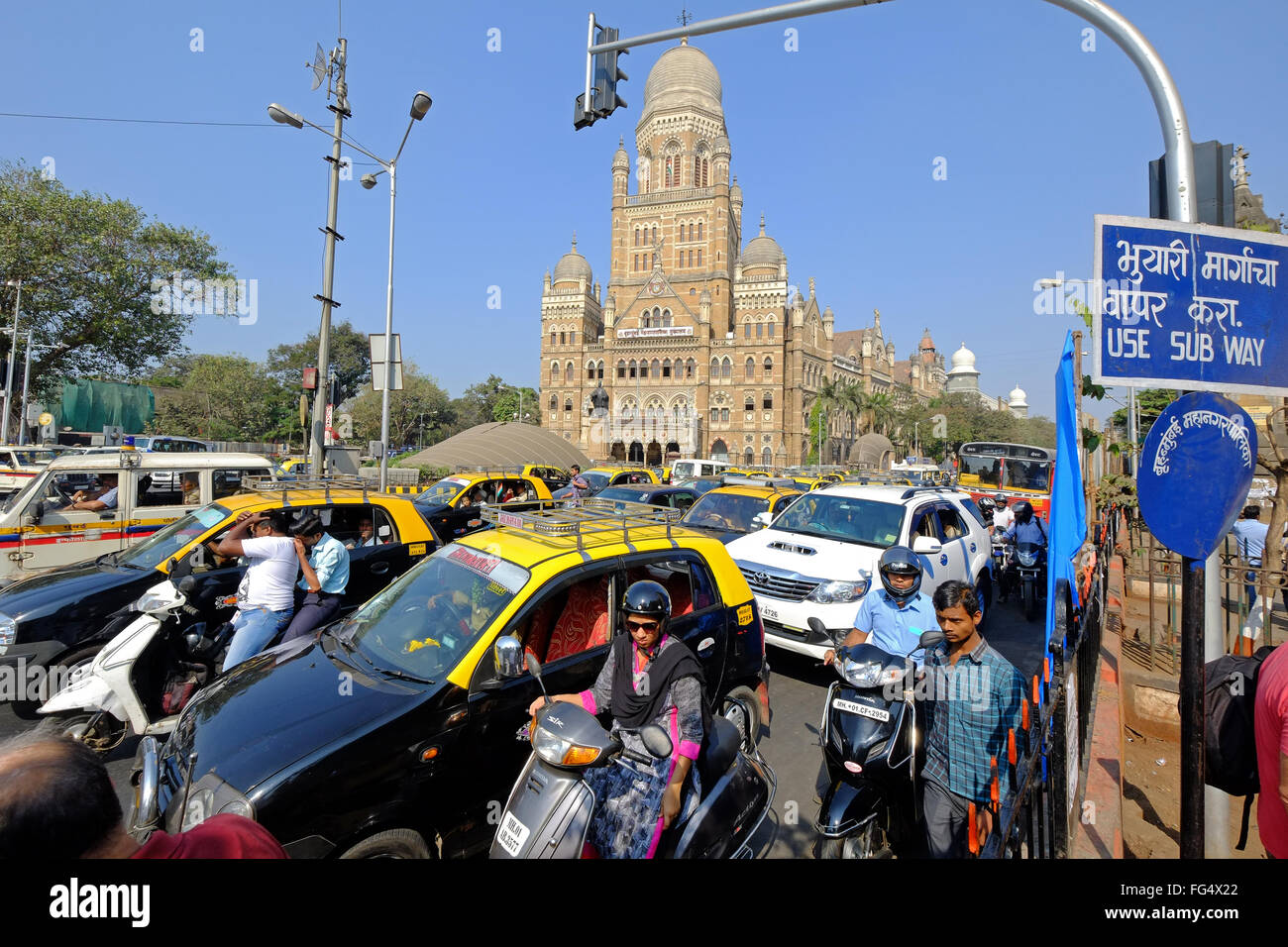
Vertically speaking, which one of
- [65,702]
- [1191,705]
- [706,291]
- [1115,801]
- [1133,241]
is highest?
[706,291]

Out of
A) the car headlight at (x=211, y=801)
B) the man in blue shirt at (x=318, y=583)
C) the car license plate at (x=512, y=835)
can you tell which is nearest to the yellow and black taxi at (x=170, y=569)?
the man in blue shirt at (x=318, y=583)

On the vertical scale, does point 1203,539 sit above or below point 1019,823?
above

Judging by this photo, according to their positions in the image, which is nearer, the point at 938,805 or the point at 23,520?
the point at 938,805

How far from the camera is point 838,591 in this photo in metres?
6.07

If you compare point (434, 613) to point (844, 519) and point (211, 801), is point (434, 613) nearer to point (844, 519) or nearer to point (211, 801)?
point (211, 801)

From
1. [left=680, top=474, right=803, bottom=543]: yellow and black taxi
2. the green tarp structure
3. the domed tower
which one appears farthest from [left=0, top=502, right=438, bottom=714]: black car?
the domed tower

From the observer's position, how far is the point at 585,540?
4117 millimetres

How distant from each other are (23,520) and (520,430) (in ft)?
80.3

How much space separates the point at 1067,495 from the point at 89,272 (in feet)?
104

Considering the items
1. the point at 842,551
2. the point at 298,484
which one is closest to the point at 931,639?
the point at 842,551

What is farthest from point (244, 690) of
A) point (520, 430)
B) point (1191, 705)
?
point (520, 430)

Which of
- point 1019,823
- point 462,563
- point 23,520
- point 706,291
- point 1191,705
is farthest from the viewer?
point 706,291
